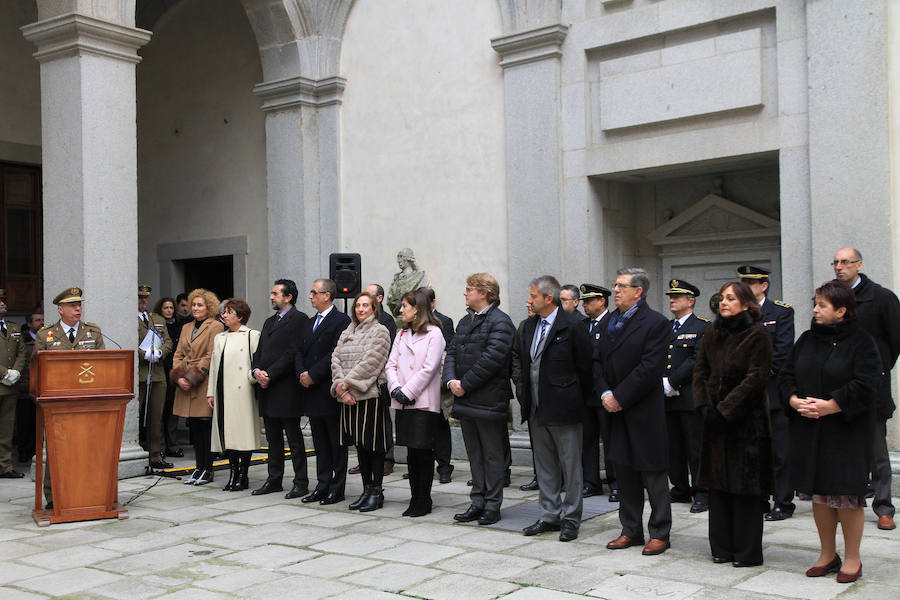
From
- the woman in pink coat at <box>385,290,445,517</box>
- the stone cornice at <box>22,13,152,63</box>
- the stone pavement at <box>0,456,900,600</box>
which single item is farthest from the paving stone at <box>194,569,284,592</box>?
the stone cornice at <box>22,13,152,63</box>

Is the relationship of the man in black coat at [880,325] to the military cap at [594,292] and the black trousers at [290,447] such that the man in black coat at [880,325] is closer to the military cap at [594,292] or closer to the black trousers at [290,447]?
the military cap at [594,292]

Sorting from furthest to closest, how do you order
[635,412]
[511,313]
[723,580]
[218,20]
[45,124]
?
[218,20]
[511,313]
[45,124]
[635,412]
[723,580]

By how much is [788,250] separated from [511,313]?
110 inches

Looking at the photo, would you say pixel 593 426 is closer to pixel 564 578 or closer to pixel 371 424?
pixel 371 424

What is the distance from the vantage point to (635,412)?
5.62 metres

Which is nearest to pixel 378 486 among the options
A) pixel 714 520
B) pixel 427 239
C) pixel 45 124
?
pixel 714 520

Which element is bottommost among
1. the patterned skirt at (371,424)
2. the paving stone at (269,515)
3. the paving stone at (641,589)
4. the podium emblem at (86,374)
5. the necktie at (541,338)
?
the paving stone at (269,515)

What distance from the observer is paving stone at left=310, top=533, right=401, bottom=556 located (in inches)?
228

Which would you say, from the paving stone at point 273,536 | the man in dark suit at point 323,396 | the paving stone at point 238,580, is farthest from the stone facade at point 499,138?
the paving stone at point 238,580

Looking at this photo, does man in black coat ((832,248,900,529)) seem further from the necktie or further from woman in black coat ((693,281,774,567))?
the necktie

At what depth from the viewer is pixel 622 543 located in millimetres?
5656

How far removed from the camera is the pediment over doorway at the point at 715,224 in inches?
334

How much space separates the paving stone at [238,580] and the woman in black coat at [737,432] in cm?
247

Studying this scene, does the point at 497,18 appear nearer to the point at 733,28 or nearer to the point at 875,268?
the point at 733,28
